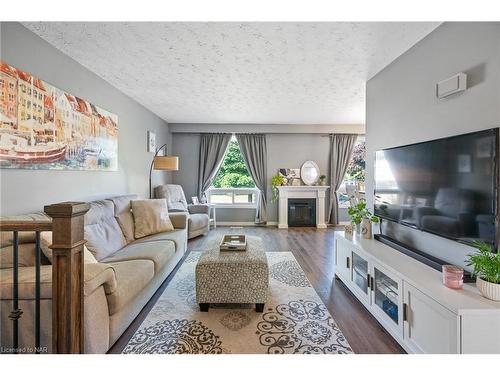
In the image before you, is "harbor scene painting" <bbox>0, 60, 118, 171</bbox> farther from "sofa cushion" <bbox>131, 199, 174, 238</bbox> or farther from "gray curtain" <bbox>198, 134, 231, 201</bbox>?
"gray curtain" <bbox>198, 134, 231, 201</bbox>

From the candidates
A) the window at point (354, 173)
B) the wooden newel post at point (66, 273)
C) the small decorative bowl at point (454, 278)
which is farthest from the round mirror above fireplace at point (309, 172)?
the wooden newel post at point (66, 273)

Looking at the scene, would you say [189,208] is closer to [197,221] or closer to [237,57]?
[197,221]

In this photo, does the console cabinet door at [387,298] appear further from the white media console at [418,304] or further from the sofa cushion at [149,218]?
the sofa cushion at [149,218]

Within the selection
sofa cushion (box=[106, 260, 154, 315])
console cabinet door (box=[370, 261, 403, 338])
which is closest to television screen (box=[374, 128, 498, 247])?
console cabinet door (box=[370, 261, 403, 338])

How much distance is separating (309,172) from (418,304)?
4834 mm

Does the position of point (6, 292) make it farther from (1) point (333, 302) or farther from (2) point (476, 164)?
(2) point (476, 164)

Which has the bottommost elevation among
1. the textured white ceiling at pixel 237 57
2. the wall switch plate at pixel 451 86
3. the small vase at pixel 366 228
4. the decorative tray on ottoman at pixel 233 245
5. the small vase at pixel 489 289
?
the decorative tray on ottoman at pixel 233 245

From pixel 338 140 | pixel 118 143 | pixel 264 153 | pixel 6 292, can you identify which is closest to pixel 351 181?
pixel 338 140

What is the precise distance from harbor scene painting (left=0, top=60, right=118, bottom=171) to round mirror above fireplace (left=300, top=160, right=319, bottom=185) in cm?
447

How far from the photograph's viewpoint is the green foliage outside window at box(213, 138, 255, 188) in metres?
6.39

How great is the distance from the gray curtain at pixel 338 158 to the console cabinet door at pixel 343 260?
11.3 feet

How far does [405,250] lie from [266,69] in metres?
2.36

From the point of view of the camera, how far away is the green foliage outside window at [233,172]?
21.0ft

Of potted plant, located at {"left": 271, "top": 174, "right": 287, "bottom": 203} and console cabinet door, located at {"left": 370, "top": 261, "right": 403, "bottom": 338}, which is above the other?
potted plant, located at {"left": 271, "top": 174, "right": 287, "bottom": 203}
